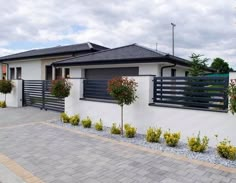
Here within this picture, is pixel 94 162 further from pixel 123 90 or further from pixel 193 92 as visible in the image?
pixel 193 92

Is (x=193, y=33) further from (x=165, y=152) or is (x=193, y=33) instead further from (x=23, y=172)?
(x=23, y=172)

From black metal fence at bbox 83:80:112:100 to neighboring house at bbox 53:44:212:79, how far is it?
2016 millimetres

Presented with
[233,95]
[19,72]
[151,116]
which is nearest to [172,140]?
[151,116]

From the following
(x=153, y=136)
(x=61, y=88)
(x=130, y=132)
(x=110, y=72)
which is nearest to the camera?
(x=153, y=136)

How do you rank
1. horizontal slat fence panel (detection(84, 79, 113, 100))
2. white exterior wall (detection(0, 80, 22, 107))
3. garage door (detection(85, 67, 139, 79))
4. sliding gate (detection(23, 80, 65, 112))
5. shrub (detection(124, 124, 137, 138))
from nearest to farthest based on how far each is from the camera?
shrub (detection(124, 124, 137, 138))
horizontal slat fence panel (detection(84, 79, 113, 100))
garage door (detection(85, 67, 139, 79))
sliding gate (detection(23, 80, 65, 112))
white exterior wall (detection(0, 80, 22, 107))

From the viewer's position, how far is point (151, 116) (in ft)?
20.8

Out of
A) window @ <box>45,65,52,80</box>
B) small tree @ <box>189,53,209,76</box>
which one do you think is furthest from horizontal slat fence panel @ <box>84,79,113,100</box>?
window @ <box>45,65,52,80</box>

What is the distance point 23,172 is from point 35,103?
912 cm

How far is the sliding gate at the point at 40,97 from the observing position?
1079 cm

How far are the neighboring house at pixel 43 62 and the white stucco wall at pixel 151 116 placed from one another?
6.41 m

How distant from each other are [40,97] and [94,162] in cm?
851

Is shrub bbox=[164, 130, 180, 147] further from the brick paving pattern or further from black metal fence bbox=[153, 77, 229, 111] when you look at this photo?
black metal fence bbox=[153, 77, 229, 111]

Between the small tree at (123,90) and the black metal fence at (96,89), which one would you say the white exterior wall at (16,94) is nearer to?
the black metal fence at (96,89)

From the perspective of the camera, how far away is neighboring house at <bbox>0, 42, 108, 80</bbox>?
14680 millimetres
